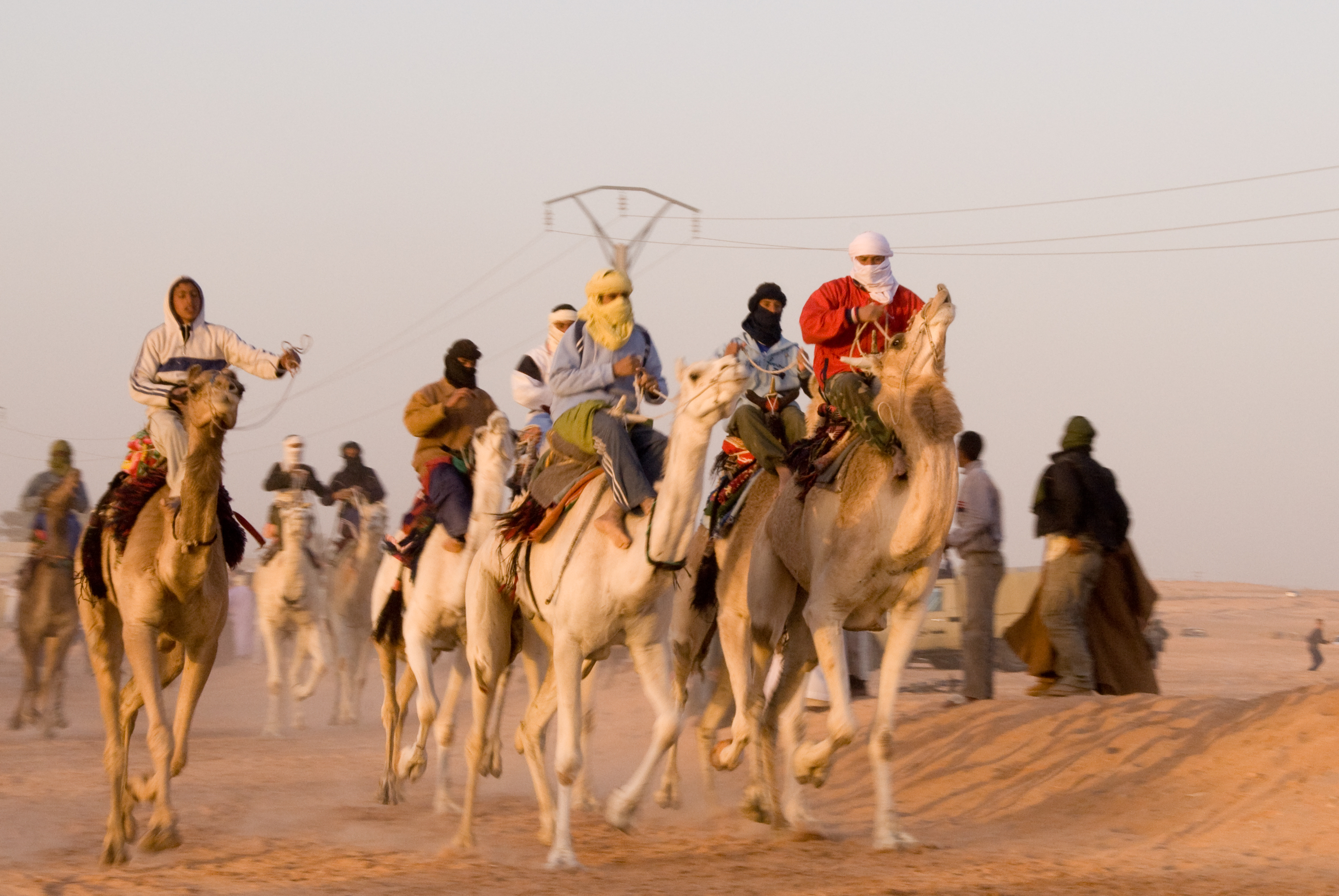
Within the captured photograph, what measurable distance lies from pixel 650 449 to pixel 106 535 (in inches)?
136

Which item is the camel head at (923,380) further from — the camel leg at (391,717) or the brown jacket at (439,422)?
the camel leg at (391,717)

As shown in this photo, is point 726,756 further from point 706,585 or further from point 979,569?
point 979,569

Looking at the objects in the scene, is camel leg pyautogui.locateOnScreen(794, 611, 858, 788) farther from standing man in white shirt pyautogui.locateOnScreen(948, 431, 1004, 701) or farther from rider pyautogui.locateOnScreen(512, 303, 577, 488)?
standing man in white shirt pyautogui.locateOnScreen(948, 431, 1004, 701)

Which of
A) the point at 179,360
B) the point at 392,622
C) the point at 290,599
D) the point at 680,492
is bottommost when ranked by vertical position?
the point at 392,622

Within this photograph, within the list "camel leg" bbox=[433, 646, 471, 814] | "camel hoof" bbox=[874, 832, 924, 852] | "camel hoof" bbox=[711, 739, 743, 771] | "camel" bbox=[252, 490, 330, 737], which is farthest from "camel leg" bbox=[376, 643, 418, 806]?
"camel" bbox=[252, 490, 330, 737]

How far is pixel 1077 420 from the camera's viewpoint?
13977mm

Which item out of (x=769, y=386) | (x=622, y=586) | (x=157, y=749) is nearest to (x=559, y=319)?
(x=769, y=386)

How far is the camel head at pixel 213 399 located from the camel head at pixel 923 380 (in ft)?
12.2

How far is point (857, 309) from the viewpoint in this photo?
9609 mm

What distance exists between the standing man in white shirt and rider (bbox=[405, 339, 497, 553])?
508 centimetres

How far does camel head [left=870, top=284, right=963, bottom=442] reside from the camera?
29.2ft

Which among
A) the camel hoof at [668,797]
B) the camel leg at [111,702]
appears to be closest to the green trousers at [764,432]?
the camel hoof at [668,797]

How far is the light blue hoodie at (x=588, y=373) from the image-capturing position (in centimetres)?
946

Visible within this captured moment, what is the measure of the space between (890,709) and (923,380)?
1.95m
